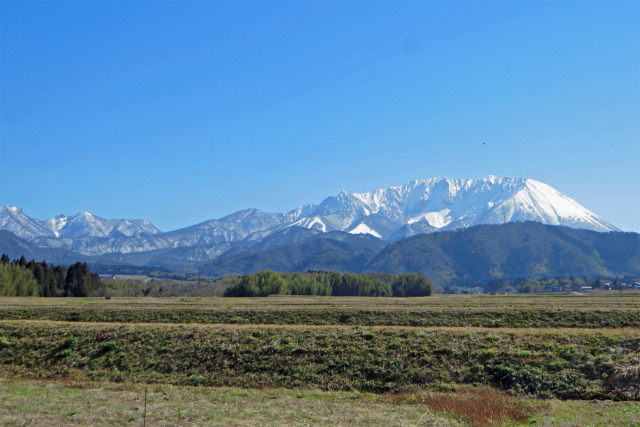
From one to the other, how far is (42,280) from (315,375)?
423 feet

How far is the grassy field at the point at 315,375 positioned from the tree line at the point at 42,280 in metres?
86.3

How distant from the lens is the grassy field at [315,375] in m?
26.2

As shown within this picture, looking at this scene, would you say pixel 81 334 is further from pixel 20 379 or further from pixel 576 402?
pixel 576 402

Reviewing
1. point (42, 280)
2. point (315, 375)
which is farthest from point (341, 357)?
point (42, 280)

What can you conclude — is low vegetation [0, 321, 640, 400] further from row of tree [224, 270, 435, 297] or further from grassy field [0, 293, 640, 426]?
row of tree [224, 270, 435, 297]

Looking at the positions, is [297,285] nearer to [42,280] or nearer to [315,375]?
[42,280]

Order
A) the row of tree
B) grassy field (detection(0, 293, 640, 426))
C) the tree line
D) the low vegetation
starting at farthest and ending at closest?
the row of tree
the tree line
the low vegetation
grassy field (detection(0, 293, 640, 426))

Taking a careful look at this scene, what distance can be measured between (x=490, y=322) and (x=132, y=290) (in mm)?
166373

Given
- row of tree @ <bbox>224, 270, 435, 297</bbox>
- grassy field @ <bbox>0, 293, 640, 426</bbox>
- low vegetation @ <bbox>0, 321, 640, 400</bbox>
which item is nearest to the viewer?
grassy field @ <bbox>0, 293, 640, 426</bbox>

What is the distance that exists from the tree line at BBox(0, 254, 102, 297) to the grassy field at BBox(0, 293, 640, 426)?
86333 mm

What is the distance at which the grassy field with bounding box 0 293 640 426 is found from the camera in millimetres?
26172

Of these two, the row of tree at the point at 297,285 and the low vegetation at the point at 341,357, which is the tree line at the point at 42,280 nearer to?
the row of tree at the point at 297,285

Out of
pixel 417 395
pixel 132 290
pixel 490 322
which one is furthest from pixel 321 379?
pixel 132 290

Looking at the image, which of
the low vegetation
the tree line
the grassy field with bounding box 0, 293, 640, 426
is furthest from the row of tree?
the low vegetation
